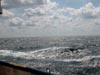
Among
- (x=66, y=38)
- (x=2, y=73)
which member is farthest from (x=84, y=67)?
(x=66, y=38)

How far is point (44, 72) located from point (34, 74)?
0.13 m

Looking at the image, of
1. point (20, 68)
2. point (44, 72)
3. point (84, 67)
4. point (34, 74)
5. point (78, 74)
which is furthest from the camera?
point (84, 67)

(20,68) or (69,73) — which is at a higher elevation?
(20,68)

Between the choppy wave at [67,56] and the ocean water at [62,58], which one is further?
the choppy wave at [67,56]

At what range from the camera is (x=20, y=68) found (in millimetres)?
1822

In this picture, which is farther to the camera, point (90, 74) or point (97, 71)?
point (97, 71)

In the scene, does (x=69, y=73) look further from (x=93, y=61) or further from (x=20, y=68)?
(x=20, y=68)

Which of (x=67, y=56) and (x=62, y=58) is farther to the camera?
(x=67, y=56)

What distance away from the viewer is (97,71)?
15.3m

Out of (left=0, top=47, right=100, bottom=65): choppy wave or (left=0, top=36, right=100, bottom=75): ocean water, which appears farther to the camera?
(left=0, top=47, right=100, bottom=65): choppy wave

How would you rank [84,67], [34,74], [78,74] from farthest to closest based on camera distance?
1. [84,67]
2. [78,74]
3. [34,74]

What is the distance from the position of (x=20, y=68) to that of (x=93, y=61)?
1695 cm

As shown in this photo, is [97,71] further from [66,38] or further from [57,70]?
[66,38]

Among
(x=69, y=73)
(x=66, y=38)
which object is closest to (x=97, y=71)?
(x=69, y=73)
